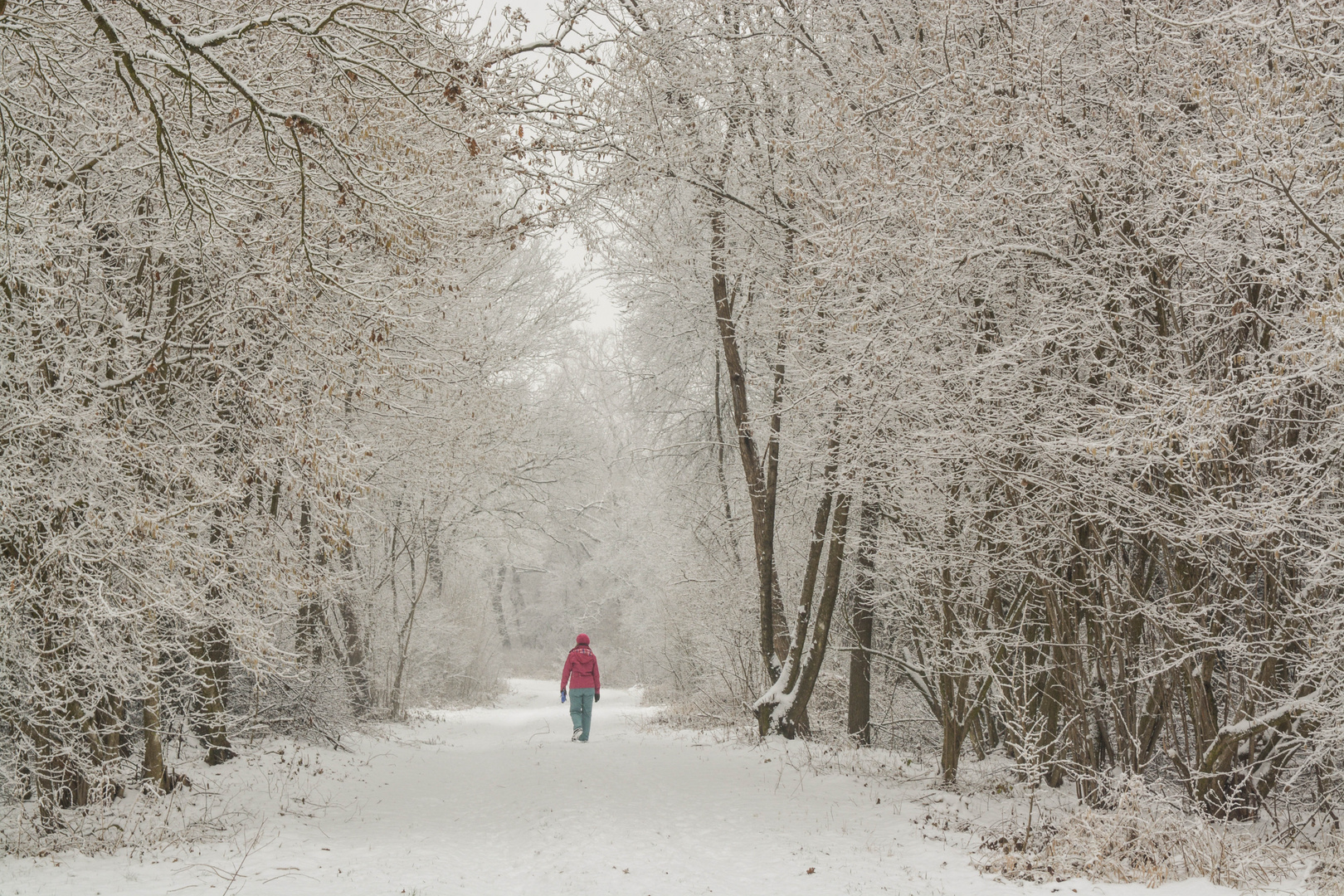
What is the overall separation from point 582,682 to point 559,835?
22.0 ft

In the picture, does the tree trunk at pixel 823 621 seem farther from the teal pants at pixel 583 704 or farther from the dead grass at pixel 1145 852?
the dead grass at pixel 1145 852

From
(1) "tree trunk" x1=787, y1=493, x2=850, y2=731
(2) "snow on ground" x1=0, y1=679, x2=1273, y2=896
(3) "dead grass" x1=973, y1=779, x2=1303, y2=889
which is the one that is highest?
(1) "tree trunk" x1=787, y1=493, x2=850, y2=731

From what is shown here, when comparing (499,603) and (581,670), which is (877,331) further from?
(499,603)

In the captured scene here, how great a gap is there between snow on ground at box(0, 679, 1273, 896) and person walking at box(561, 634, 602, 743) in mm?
1883

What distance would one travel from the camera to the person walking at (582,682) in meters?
13.6

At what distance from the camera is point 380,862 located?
236 inches

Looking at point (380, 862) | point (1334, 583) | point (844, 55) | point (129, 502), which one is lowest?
point (380, 862)

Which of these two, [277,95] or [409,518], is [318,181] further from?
[409,518]

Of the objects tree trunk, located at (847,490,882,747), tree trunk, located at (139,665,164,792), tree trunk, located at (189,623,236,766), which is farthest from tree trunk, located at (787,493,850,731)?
tree trunk, located at (139,665,164,792)

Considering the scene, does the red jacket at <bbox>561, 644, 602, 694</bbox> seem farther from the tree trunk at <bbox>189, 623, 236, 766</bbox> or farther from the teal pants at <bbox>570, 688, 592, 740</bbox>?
the tree trunk at <bbox>189, 623, 236, 766</bbox>

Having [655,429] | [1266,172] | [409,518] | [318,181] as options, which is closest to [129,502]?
[318,181]

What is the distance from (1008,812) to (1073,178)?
5.08m

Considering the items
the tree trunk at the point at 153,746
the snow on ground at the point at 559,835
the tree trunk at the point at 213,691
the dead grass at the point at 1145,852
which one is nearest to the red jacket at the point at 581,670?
the snow on ground at the point at 559,835

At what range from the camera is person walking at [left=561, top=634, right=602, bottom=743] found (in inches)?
535
